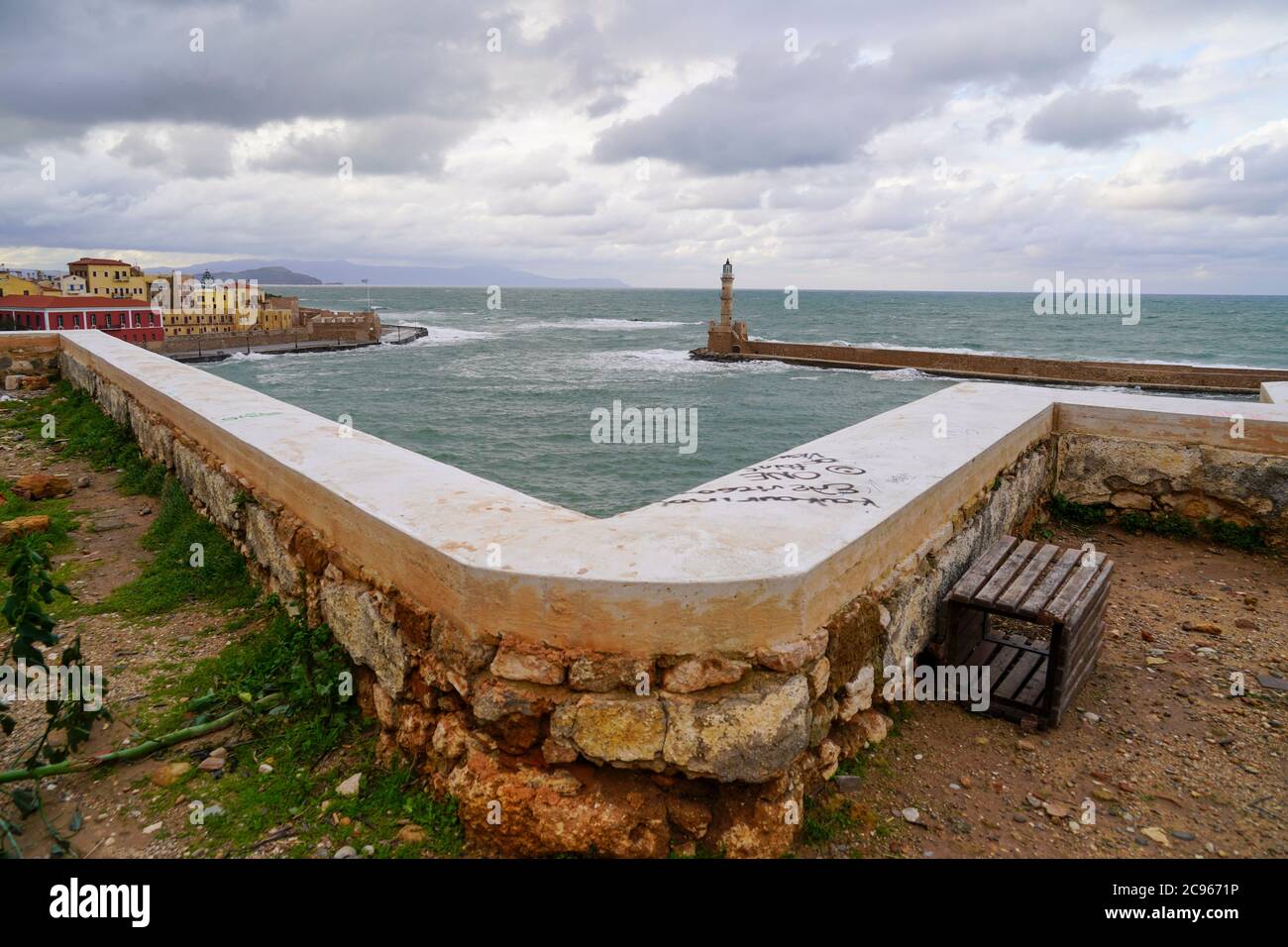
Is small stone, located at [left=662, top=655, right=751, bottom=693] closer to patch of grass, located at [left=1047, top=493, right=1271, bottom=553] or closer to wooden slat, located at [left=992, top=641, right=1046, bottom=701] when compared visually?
wooden slat, located at [left=992, top=641, right=1046, bottom=701]

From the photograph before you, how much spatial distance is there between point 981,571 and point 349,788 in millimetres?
3202

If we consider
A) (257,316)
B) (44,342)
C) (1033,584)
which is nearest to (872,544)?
(1033,584)

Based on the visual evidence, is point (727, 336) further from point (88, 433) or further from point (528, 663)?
point (528, 663)

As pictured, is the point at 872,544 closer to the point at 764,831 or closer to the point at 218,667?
the point at 764,831

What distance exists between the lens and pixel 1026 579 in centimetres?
413

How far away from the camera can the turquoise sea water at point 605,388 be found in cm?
1919

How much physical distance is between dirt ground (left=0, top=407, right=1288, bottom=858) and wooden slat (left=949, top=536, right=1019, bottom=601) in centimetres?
57

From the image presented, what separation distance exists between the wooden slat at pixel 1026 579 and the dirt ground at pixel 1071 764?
0.58 metres

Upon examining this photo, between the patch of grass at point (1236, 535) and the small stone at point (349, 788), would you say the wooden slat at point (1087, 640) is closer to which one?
the patch of grass at point (1236, 535)

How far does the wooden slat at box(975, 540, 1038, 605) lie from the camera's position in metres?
3.94

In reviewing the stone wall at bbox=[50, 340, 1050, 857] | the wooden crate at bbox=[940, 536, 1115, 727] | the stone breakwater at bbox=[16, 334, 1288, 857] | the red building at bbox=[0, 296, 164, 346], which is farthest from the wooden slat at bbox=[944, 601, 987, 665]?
the red building at bbox=[0, 296, 164, 346]

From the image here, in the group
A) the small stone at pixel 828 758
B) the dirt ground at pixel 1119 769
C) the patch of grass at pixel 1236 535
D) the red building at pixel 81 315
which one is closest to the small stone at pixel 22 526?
the small stone at pixel 828 758

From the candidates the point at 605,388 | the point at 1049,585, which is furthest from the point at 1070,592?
the point at 605,388
